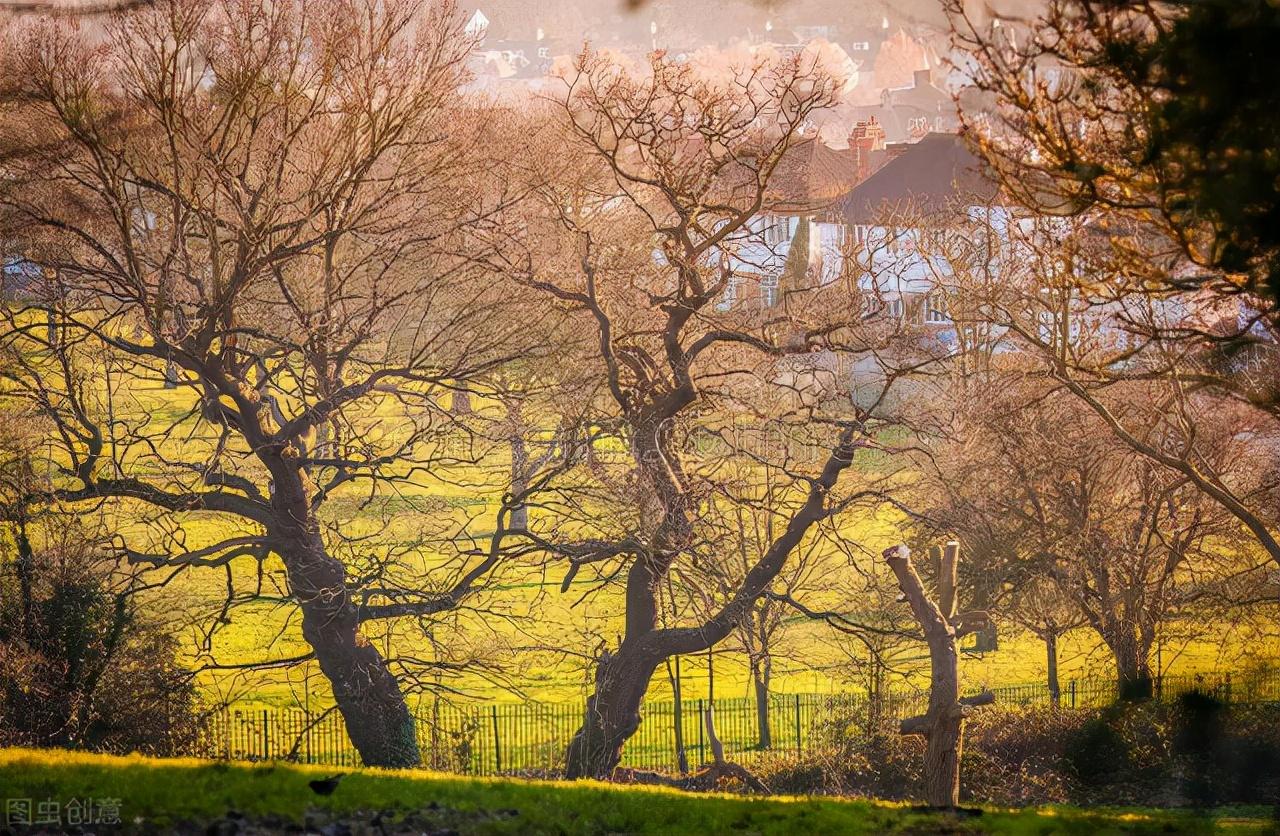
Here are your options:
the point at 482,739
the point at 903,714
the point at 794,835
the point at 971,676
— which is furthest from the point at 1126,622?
the point at 794,835

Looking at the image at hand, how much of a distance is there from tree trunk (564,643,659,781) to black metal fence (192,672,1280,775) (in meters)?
1.70

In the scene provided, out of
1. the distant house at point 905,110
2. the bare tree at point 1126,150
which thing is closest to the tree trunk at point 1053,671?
the bare tree at point 1126,150

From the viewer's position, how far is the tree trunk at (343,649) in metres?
15.9

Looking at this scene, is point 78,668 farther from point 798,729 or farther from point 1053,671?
point 1053,671

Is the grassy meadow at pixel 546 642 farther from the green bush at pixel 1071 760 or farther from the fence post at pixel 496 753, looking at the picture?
the fence post at pixel 496 753

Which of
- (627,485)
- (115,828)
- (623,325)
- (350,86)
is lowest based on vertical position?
(115,828)

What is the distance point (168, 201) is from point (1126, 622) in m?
16.0

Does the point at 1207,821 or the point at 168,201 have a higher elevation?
the point at 168,201

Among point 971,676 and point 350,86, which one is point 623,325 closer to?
point 350,86

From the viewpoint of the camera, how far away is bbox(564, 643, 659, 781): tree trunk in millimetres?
15812

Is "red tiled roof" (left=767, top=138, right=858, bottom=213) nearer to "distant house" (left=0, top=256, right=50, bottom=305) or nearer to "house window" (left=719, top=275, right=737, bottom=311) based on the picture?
"house window" (left=719, top=275, right=737, bottom=311)

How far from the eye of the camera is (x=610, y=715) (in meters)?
16.2

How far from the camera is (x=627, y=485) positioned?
16500mm

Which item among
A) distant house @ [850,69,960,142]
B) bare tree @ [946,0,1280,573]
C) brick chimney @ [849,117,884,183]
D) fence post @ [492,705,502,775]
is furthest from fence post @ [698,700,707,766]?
distant house @ [850,69,960,142]
